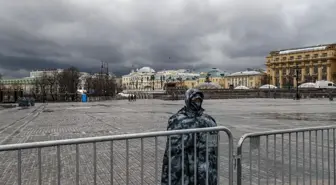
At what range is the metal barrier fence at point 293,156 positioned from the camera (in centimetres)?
468

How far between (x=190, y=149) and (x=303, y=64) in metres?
140

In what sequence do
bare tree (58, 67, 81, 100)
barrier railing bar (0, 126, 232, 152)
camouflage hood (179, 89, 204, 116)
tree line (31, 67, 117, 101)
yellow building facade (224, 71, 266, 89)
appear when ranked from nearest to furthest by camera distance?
1. barrier railing bar (0, 126, 232, 152)
2. camouflage hood (179, 89, 204, 116)
3. tree line (31, 67, 117, 101)
4. bare tree (58, 67, 81, 100)
5. yellow building facade (224, 71, 266, 89)

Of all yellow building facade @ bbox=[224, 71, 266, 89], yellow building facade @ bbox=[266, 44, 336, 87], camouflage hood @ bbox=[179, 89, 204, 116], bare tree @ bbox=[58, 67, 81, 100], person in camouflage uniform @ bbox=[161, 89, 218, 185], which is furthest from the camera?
yellow building facade @ bbox=[224, 71, 266, 89]

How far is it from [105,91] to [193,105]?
298 ft

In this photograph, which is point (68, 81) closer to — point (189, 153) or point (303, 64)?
point (189, 153)

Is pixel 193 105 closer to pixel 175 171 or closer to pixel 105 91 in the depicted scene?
pixel 175 171

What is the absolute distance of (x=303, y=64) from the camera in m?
132

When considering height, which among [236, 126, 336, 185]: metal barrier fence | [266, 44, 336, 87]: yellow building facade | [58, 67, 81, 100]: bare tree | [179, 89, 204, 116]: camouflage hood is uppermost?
[266, 44, 336, 87]: yellow building facade

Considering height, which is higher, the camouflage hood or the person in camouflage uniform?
the camouflage hood

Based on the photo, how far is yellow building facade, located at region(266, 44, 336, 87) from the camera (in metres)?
122

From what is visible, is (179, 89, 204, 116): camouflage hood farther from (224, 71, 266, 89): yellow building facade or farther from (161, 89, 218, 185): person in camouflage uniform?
(224, 71, 266, 89): yellow building facade

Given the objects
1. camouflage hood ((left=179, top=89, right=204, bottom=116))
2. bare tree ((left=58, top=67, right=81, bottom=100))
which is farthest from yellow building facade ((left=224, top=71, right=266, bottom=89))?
camouflage hood ((left=179, top=89, right=204, bottom=116))

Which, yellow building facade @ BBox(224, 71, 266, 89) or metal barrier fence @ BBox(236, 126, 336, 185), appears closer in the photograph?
metal barrier fence @ BBox(236, 126, 336, 185)

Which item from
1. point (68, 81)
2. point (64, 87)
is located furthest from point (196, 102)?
point (64, 87)
